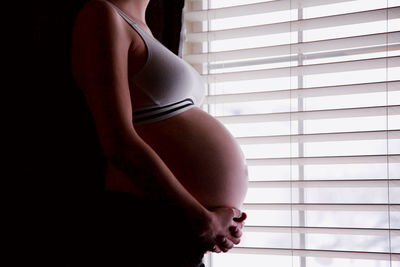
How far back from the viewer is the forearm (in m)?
0.91

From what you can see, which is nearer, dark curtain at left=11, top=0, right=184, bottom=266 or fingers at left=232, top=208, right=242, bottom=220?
fingers at left=232, top=208, right=242, bottom=220

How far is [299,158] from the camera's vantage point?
1.47 metres

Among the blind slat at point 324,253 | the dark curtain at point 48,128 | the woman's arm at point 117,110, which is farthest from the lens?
the blind slat at point 324,253

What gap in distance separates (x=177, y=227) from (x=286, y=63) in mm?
811

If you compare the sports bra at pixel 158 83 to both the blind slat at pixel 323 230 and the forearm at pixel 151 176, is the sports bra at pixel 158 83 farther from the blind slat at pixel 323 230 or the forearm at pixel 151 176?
the blind slat at pixel 323 230

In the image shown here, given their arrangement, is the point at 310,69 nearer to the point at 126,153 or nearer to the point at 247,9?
the point at 247,9

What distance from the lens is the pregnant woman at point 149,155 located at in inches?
36.0

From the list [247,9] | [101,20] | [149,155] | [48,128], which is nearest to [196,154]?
[149,155]

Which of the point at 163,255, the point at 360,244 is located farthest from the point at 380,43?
the point at 163,255

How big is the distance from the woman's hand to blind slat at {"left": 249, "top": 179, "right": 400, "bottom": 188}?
440 millimetres

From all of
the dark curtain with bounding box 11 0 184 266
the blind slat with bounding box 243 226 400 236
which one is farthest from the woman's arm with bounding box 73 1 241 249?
the blind slat with bounding box 243 226 400 236

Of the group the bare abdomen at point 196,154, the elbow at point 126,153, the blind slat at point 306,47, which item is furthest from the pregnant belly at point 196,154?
the blind slat at point 306,47

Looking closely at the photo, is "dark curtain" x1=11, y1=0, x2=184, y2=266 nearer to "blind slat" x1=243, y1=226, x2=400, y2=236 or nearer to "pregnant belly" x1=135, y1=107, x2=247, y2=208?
"pregnant belly" x1=135, y1=107, x2=247, y2=208

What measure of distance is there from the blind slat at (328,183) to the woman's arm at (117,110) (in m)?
0.57
